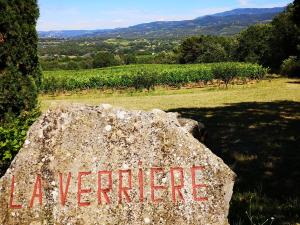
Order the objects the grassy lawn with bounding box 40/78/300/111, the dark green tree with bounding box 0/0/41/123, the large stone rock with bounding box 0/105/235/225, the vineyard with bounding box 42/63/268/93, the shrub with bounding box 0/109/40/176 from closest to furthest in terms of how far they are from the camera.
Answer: the large stone rock with bounding box 0/105/235/225 < the shrub with bounding box 0/109/40/176 < the dark green tree with bounding box 0/0/41/123 < the grassy lawn with bounding box 40/78/300/111 < the vineyard with bounding box 42/63/268/93

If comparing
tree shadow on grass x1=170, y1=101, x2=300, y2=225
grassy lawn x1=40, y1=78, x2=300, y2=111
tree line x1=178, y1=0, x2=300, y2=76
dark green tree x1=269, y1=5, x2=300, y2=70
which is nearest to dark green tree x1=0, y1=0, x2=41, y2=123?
tree shadow on grass x1=170, y1=101, x2=300, y2=225

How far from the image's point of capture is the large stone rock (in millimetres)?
4840

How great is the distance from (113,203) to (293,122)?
38.9 ft

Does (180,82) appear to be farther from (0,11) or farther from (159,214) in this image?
(159,214)

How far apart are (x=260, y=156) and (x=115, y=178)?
248 inches

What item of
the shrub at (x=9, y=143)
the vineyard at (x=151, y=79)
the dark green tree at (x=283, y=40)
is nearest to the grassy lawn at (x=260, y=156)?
the shrub at (x=9, y=143)

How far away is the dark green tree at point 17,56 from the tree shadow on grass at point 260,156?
5065 millimetres

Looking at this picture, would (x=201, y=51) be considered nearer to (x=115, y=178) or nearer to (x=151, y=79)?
(x=151, y=79)

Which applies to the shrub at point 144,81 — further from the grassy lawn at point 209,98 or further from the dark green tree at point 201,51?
the dark green tree at point 201,51

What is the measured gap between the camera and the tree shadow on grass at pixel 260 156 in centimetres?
685

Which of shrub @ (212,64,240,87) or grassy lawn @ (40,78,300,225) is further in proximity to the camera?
shrub @ (212,64,240,87)

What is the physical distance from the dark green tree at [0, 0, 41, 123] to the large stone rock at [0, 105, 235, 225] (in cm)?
559

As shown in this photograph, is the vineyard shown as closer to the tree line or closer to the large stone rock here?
the tree line

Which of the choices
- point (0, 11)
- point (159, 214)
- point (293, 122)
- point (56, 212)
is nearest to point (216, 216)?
point (159, 214)
